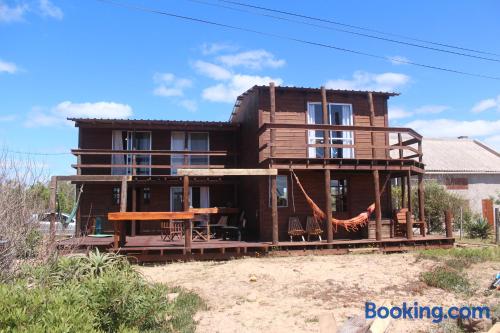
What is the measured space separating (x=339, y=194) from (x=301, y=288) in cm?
852

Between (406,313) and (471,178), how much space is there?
27013 millimetres

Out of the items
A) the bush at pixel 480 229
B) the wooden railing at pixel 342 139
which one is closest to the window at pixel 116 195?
the wooden railing at pixel 342 139

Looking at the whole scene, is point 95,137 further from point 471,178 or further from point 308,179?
point 471,178

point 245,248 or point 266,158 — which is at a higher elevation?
point 266,158

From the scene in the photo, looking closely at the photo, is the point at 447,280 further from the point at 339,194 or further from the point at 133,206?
the point at 133,206

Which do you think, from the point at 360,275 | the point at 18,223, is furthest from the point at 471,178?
the point at 18,223

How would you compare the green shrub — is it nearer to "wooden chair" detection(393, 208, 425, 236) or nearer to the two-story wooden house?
the two-story wooden house

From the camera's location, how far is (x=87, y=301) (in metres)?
5.91

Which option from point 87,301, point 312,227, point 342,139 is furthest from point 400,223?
point 87,301

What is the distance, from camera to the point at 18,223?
7211 millimetres

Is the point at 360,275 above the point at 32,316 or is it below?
below

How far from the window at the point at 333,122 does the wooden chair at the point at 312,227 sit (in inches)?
97.8

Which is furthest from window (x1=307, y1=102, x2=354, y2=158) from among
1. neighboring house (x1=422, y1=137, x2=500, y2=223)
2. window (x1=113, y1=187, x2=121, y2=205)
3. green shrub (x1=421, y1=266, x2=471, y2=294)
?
neighboring house (x1=422, y1=137, x2=500, y2=223)

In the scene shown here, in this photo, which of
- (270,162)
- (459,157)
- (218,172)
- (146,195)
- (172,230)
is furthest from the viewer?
(459,157)
